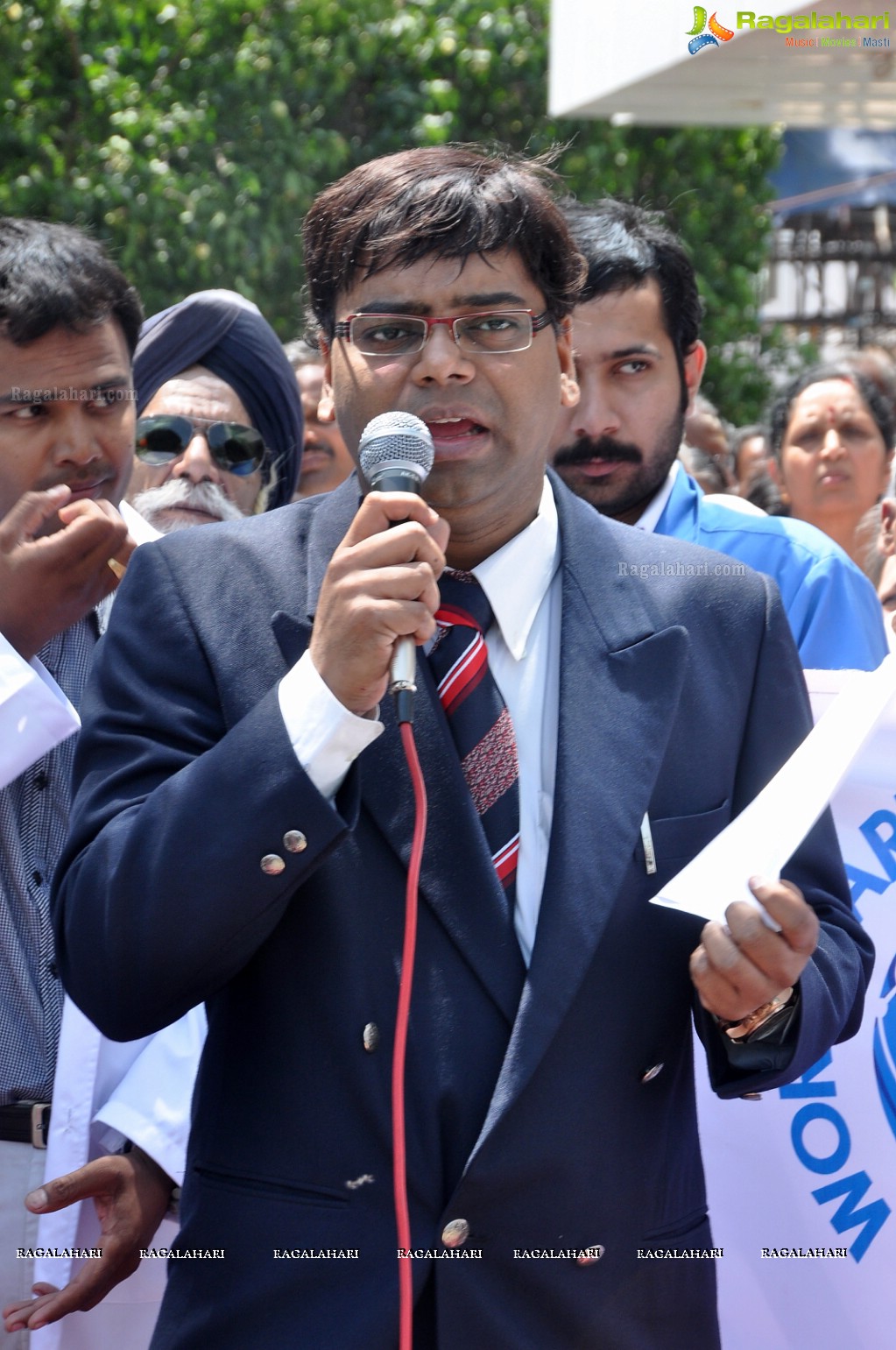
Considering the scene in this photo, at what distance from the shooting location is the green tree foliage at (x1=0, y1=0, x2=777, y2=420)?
11.3 m

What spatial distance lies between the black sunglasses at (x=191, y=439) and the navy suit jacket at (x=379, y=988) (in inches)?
84.1

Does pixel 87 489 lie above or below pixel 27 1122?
above

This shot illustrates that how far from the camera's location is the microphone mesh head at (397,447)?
1.97m

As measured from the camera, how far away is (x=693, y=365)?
4.25 metres

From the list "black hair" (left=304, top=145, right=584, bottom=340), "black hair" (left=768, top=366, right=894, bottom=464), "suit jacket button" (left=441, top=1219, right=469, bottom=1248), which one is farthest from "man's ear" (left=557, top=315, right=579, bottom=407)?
"black hair" (left=768, top=366, right=894, bottom=464)

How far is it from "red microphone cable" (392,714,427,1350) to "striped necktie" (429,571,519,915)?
0.64 ft

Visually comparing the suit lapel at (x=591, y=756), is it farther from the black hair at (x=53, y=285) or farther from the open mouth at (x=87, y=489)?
the black hair at (x=53, y=285)

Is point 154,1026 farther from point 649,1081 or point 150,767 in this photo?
point 649,1081

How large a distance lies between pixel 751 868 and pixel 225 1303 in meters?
0.85

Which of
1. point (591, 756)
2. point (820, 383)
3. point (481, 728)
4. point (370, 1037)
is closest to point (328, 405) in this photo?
point (481, 728)

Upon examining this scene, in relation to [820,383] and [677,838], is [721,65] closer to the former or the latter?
[820,383]

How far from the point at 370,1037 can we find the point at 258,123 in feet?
35.0

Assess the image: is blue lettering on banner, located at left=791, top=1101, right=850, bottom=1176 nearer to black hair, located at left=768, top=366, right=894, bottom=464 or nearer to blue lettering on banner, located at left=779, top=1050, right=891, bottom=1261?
blue lettering on banner, located at left=779, top=1050, right=891, bottom=1261

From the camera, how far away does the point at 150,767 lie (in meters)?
2.04
